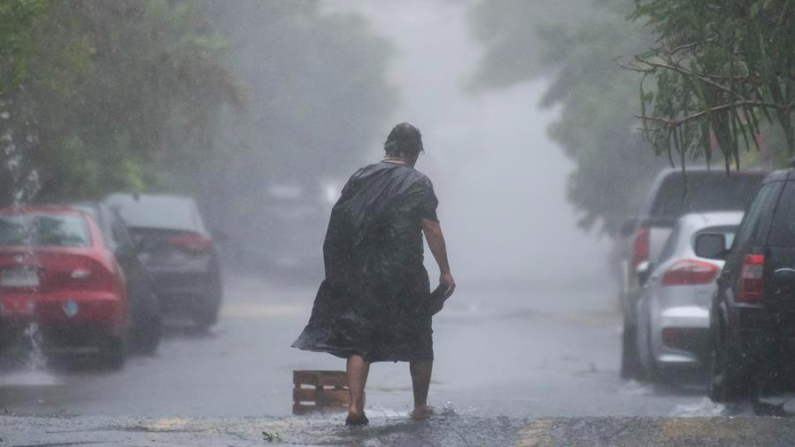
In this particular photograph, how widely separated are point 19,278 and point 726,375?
607 centimetres

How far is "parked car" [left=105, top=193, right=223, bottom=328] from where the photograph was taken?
62.1ft

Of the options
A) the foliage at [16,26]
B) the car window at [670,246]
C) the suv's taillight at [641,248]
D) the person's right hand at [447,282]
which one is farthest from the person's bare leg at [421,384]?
Answer: the suv's taillight at [641,248]

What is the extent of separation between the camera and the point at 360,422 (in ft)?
25.4

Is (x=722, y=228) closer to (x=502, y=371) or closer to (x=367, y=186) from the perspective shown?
(x=502, y=371)

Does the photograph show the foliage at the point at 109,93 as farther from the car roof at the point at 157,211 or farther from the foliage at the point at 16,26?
the foliage at the point at 16,26

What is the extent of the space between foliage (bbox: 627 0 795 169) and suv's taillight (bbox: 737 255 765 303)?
122cm

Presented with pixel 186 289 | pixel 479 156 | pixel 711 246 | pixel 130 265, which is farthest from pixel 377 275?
pixel 479 156

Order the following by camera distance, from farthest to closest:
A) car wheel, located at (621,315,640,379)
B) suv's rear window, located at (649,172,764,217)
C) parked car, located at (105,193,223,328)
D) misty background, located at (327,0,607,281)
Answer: misty background, located at (327,0,607,281)
parked car, located at (105,193,223,328)
suv's rear window, located at (649,172,764,217)
car wheel, located at (621,315,640,379)

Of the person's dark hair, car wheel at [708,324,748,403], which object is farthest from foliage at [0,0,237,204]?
car wheel at [708,324,748,403]

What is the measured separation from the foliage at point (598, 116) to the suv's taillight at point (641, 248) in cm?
1025

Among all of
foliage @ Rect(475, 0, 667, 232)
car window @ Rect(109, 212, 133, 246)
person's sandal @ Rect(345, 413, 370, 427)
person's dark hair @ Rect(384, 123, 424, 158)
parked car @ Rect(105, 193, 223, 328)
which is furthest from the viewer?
foliage @ Rect(475, 0, 667, 232)

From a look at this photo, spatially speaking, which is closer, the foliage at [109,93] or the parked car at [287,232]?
the foliage at [109,93]

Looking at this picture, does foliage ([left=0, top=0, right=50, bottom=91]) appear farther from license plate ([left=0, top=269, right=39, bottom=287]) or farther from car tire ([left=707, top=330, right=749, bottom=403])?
car tire ([left=707, top=330, right=749, bottom=403])

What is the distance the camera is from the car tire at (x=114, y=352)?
13609 mm
